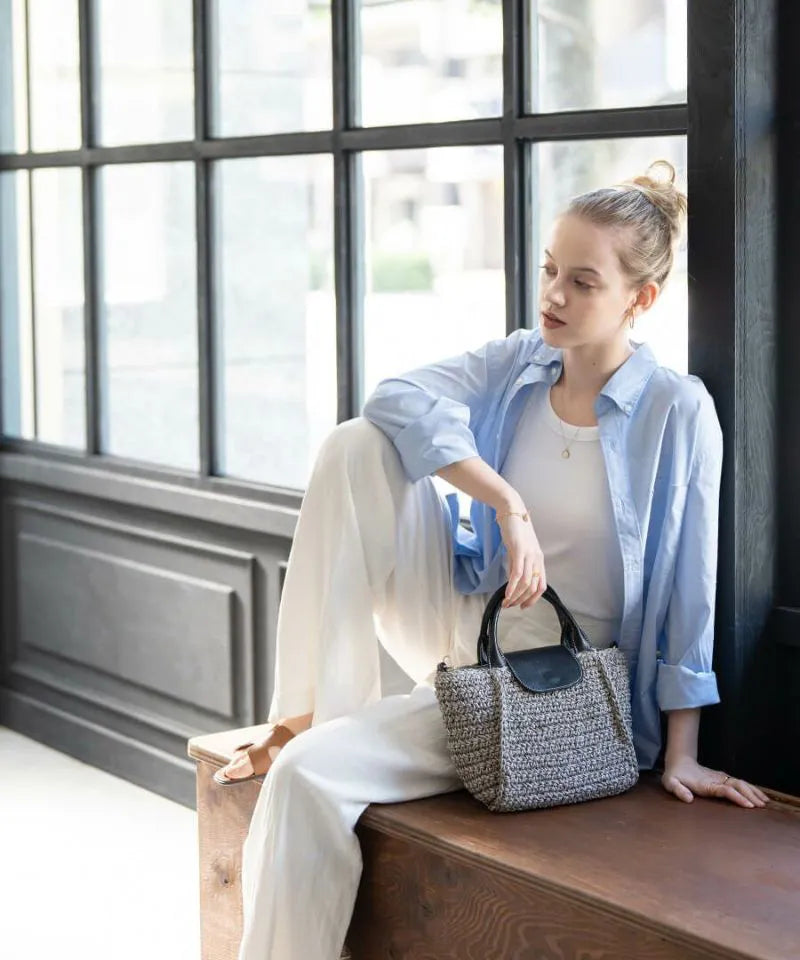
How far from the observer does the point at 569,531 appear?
8.23 ft

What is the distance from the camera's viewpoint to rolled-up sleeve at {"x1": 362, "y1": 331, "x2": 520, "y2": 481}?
8.12 feet

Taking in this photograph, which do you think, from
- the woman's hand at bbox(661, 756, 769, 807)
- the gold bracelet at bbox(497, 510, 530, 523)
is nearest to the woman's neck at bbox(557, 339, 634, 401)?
the gold bracelet at bbox(497, 510, 530, 523)

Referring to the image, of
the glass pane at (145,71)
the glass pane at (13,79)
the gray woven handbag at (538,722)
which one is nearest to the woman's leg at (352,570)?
the gray woven handbag at (538,722)

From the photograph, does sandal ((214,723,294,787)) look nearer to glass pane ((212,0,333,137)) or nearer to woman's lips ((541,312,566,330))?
woman's lips ((541,312,566,330))

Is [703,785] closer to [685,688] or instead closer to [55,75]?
[685,688]

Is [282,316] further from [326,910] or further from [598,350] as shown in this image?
[326,910]

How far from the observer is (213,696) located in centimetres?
379

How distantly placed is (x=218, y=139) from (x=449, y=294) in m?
0.83

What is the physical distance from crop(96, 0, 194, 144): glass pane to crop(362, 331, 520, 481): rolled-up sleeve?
58.0 inches

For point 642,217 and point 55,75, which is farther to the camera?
point 55,75

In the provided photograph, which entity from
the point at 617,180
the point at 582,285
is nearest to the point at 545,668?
the point at 582,285

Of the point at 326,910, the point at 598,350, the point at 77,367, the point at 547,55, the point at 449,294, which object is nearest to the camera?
the point at 326,910

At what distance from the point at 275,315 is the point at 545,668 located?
1569 millimetres

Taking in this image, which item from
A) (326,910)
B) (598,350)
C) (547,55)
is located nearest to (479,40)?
(547,55)
